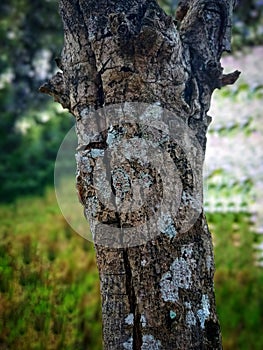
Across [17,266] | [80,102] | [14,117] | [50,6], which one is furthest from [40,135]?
[80,102]

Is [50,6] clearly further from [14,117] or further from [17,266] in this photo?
[17,266]

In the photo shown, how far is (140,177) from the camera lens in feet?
3.92

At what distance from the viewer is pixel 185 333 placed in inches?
46.8


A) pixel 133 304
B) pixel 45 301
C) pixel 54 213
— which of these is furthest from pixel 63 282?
pixel 133 304

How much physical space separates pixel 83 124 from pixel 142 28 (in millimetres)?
278

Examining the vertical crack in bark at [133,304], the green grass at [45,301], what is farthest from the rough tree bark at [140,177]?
the green grass at [45,301]

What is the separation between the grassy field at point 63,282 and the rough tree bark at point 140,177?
0.78m

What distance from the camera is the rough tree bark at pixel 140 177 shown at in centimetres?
119

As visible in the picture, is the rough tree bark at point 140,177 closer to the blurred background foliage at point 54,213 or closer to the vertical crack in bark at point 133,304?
the vertical crack in bark at point 133,304

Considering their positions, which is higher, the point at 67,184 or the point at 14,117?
the point at 14,117

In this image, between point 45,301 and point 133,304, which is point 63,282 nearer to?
point 45,301

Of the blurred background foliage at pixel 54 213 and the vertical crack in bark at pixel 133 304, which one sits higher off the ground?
the blurred background foliage at pixel 54 213

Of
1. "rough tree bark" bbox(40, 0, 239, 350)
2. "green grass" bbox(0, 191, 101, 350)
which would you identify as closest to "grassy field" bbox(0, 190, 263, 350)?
"green grass" bbox(0, 191, 101, 350)

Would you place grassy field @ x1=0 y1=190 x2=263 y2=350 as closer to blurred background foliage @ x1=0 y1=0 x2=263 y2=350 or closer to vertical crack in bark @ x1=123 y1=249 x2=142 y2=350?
blurred background foliage @ x1=0 y1=0 x2=263 y2=350
